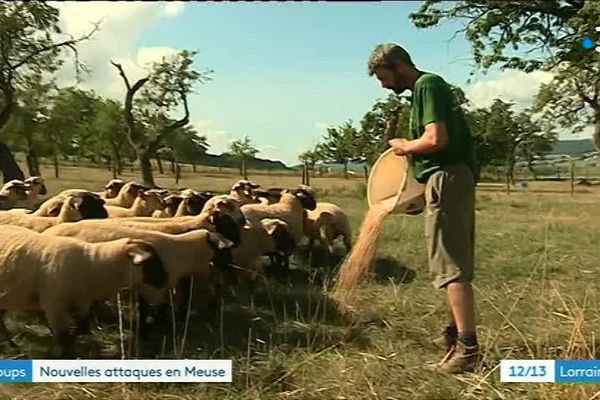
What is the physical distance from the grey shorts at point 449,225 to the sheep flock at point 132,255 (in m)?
2.32

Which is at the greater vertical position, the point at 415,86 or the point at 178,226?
the point at 415,86

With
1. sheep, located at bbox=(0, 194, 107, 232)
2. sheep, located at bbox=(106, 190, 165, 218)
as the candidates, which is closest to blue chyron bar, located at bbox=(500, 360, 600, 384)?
sheep, located at bbox=(0, 194, 107, 232)

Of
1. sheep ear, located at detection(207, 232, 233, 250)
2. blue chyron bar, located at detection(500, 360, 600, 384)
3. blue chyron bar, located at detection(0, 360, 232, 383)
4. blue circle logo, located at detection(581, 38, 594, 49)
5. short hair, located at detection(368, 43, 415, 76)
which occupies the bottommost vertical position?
blue chyron bar, located at detection(0, 360, 232, 383)

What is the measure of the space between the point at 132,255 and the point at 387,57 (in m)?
2.68

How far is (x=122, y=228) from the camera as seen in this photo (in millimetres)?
7195

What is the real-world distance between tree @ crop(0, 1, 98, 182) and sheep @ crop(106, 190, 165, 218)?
1088cm

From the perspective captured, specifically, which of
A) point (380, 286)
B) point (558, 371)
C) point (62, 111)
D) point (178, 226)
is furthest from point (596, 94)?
point (62, 111)

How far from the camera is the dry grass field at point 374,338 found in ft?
16.1

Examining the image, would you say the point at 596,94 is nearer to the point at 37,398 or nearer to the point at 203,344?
the point at 203,344

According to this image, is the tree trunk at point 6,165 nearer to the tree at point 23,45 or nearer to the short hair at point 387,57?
the tree at point 23,45

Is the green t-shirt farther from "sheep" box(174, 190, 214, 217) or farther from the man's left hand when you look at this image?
"sheep" box(174, 190, 214, 217)

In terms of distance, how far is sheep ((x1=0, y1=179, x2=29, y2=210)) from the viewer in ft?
35.0

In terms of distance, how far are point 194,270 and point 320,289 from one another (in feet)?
5.88

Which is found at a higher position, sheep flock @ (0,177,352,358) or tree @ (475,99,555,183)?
tree @ (475,99,555,183)
